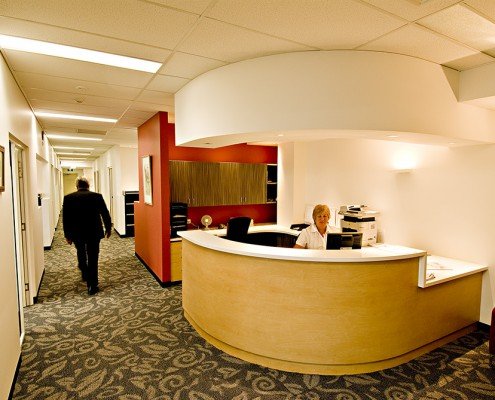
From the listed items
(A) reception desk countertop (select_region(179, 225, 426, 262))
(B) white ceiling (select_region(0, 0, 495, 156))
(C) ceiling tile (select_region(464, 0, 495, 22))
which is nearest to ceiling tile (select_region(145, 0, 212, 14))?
(B) white ceiling (select_region(0, 0, 495, 156))

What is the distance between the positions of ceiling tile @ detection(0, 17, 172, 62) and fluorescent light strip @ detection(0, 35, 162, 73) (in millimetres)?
98

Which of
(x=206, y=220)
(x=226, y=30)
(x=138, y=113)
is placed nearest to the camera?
(x=226, y=30)

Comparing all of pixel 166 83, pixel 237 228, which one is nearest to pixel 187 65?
pixel 166 83

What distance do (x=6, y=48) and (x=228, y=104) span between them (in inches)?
71.1

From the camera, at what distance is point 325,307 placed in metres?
2.60

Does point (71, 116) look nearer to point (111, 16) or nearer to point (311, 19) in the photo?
point (111, 16)

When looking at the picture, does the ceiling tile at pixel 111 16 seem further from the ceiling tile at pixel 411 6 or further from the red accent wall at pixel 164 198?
the red accent wall at pixel 164 198

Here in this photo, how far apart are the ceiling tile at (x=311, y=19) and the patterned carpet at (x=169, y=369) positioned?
267cm

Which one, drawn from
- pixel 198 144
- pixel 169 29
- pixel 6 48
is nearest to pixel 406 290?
pixel 198 144

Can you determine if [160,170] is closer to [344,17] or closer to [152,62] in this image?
[152,62]

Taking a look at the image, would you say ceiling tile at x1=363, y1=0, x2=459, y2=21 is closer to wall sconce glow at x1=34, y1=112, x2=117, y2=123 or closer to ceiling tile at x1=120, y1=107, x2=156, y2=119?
ceiling tile at x1=120, y1=107, x2=156, y2=119

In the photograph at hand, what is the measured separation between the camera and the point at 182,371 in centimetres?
265

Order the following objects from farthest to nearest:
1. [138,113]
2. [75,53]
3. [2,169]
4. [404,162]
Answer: [138,113]
[404,162]
[75,53]
[2,169]

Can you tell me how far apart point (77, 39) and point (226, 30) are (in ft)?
3.66
